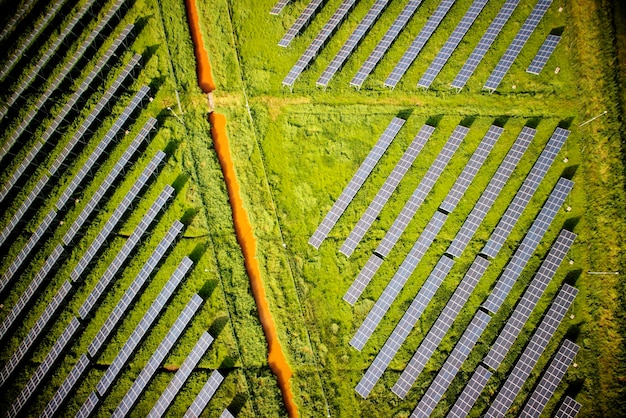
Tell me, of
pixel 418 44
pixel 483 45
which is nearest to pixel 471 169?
pixel 483 45

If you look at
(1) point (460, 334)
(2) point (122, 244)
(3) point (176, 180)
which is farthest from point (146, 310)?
(1) point (460, 334)

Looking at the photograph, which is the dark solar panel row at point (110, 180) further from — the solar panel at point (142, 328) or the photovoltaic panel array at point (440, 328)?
the photovoltaic panel array at point (440, 328)

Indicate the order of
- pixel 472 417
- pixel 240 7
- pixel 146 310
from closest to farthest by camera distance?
pixel 472 417 < pixel 146 310 < pixel 240 7

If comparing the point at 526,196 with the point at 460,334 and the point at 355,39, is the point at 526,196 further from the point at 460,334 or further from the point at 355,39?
the point at 355,39

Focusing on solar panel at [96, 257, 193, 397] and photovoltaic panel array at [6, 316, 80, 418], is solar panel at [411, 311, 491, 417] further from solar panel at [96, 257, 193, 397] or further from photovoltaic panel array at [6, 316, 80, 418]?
photovoltaic panel array at [6, 316, 80, 418]

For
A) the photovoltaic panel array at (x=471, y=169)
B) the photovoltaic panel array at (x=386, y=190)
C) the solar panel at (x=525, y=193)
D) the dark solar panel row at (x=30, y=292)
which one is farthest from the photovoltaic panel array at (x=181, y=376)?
the solar panel at (x=525, y=193)

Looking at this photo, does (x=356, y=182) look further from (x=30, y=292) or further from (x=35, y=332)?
(x=35, y=332)
